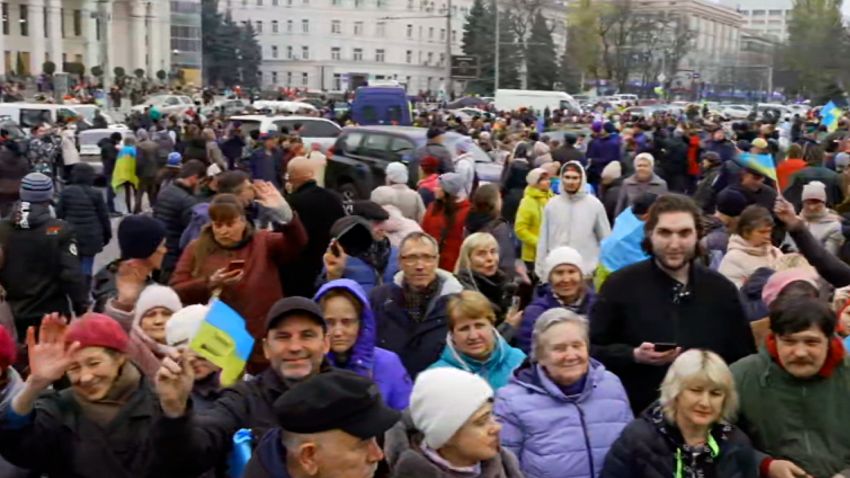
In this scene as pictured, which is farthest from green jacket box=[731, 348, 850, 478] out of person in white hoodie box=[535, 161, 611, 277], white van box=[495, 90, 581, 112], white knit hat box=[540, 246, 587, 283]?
white van box=[495, 90, 581, 112]

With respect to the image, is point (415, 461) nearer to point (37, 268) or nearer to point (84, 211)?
point (37, 268)

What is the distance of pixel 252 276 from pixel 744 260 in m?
3.06

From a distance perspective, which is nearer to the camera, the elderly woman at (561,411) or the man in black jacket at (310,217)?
the elderly woman at (561,411)

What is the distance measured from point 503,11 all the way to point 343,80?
82.6 ft

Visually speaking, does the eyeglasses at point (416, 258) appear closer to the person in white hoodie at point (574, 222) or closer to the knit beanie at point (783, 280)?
the knit beanie at point (783, 280)

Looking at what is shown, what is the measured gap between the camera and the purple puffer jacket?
4.17 meters

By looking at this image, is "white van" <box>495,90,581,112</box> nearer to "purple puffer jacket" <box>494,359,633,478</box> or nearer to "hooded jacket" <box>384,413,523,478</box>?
"purple puffer jacket" <box>494,359,633,478</box>

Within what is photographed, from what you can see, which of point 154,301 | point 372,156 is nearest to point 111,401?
point 154,301

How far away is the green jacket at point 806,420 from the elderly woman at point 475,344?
115 cm

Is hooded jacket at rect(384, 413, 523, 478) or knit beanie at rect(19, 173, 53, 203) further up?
knit beanie at rect(19, 173, 53, 203)

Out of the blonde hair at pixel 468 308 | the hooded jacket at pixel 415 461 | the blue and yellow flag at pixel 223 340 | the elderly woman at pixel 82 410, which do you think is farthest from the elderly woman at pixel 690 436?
the elderly woman at pixel 82 410

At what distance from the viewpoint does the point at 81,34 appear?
282 ft

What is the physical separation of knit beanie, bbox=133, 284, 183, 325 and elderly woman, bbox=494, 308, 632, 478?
5.45ft

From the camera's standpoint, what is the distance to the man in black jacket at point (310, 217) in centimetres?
727
